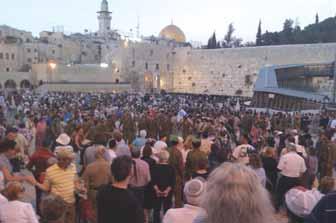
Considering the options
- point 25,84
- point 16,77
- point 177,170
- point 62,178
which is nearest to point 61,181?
point 62,178

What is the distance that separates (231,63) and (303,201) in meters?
57.7

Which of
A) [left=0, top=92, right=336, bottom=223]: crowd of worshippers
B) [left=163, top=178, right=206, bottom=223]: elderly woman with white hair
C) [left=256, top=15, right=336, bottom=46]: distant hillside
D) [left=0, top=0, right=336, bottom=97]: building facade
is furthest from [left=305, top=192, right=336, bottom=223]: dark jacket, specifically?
[left=256, top=15, right=336, bottom=46]: distant hillside

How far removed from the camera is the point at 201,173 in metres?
5.88

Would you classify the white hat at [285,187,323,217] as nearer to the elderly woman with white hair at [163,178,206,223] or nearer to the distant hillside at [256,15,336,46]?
the elderly woman with white hair at [163,178,206,223]

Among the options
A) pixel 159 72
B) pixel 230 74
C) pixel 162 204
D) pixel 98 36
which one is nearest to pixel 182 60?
pixel 159 72

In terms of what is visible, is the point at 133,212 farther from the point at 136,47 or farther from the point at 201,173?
the point at 136,47

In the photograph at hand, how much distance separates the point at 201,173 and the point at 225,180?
3776 mm

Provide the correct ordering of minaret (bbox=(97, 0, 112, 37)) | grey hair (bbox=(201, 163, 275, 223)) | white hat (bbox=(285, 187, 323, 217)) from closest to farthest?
grey hair (bbox=(201, 163, 275, 223)), white hat (bbox=(285, 187, 323, 217)), minaret (bbox=(97, 0, 112, 37))

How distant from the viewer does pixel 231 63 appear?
61969mm

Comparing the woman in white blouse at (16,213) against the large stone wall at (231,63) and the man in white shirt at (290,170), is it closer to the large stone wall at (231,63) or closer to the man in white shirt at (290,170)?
the man in white shirt at (290,170)

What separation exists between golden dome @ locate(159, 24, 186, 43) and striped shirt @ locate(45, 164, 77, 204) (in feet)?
272

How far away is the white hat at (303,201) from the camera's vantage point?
519 cm

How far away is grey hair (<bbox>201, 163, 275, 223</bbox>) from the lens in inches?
82.1

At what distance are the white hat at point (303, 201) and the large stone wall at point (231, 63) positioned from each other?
48.6 m
